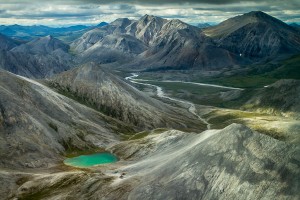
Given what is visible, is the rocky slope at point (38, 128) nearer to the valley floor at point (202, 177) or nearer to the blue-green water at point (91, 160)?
the blue-green water at point (91, 160)

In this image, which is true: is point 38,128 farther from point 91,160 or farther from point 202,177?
point 202,177

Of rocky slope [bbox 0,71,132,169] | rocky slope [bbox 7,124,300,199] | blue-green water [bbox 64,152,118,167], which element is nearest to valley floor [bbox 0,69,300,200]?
rocky slope [bbox 7,124,300,199]

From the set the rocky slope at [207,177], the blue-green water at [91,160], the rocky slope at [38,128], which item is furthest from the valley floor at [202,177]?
the blue-green water at [91,160]

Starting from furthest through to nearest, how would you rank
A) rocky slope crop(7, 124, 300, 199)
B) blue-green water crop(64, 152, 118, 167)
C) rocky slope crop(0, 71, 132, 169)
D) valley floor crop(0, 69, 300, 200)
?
blue-green water crop(64, 152, 118, 167) → rocky slope crop(0, 71, 132, 169) → valley floor crop(0, 69, 300, 200) → rocky slope crop(7, 124, 300, 199)

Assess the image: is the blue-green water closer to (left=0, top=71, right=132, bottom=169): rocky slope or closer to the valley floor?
(left=0, top=71, right=132, bottom=169): rocky slope

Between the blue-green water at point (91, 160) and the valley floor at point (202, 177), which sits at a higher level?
the valley floor at point (202, 177)

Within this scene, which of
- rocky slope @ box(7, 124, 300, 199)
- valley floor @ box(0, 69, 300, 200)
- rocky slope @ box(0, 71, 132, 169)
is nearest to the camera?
rocky slope @ box(7, 124, 300, 199)

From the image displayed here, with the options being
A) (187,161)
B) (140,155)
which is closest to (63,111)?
(140,155)

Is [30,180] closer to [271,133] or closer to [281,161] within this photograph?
[281,161]
